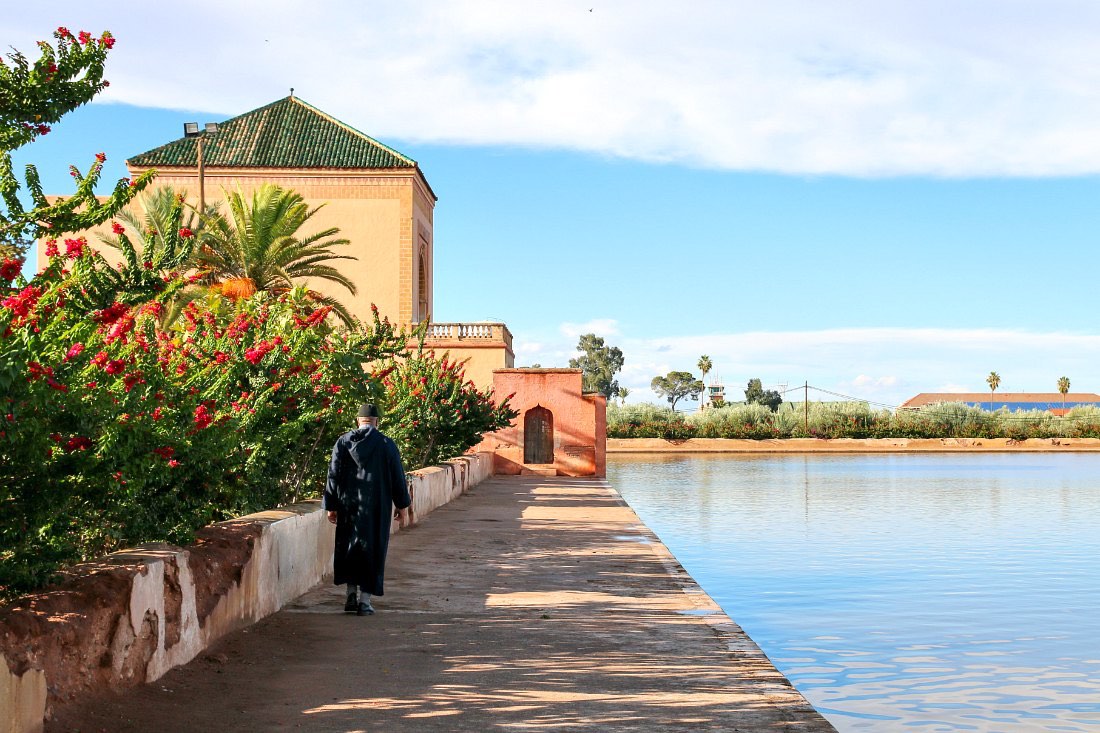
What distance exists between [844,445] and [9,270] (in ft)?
177

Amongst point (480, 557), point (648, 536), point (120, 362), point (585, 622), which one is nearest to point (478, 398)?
point (648, 536)

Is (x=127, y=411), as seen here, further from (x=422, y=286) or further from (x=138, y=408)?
(x=422, y=286)

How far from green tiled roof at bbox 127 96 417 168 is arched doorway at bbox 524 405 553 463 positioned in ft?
32.9

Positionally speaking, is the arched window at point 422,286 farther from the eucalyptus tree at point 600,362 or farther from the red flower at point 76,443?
the eucalyptus tree at point 600,362

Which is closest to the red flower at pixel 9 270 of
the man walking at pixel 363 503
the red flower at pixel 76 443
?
the red flower at pixel 76 443

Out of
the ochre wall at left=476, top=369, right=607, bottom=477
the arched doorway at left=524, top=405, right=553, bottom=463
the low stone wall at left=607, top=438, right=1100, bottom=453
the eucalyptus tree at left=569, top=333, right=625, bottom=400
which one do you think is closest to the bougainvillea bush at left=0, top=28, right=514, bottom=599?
the ochre wall at left=476, top=369, right=607, bottom=477

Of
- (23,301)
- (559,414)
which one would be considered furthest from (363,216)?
(23,301)

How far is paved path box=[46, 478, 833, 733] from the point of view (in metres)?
5.57

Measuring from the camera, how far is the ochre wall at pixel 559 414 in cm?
3209

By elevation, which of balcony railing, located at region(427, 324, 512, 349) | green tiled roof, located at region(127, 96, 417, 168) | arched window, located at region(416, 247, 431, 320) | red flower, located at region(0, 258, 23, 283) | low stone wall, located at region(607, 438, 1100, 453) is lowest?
low stone wall, located at region(607, 438, 1100, 453)

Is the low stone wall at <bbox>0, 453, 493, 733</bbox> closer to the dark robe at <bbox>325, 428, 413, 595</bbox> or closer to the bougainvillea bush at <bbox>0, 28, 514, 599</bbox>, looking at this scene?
the bougainvillea bush at <bbox>0, 28, 514, 599</bbox>

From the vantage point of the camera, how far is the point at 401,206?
3772 cm

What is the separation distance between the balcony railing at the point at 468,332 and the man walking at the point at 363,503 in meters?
29.8

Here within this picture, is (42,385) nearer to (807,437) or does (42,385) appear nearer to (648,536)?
(648,536)
